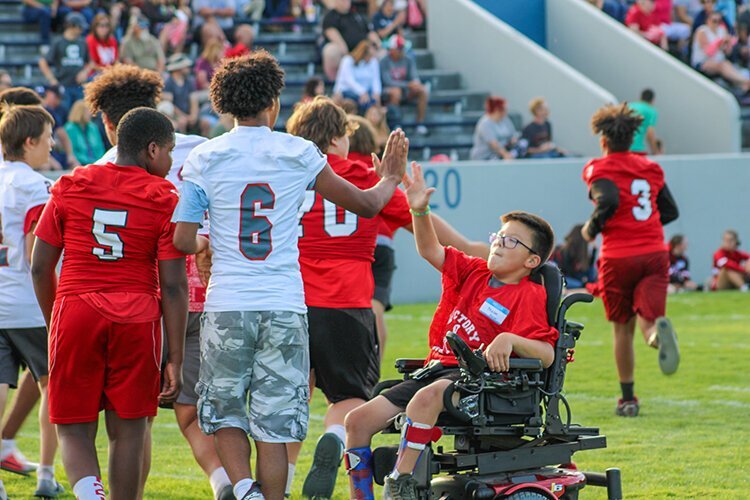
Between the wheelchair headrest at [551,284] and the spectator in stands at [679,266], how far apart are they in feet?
40.1

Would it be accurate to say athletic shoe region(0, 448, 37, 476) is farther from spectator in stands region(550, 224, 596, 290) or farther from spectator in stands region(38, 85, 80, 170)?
spectator in stands region(550, 224, 596, 290)

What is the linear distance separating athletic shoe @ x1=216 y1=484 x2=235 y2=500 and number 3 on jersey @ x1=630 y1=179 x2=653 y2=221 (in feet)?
14.0

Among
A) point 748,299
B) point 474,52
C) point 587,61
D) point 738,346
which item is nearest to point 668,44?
point 587,61

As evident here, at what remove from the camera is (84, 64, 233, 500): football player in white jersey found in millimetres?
6070

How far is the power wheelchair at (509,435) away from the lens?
5348 millimetres

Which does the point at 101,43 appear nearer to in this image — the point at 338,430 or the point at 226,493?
the point at 338,430

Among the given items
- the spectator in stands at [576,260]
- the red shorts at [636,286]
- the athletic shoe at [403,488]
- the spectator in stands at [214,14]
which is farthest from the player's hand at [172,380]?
the spectator in stands at [214,14]

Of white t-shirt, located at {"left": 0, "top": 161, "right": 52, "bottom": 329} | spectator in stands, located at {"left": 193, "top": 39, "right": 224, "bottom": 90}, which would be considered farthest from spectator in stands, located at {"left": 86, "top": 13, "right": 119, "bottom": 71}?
white t-shirt, located at {"left": 0, "top": 161, "right": 52, "bottom": 329}

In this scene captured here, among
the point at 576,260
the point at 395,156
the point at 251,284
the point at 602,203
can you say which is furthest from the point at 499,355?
the point at 576,260

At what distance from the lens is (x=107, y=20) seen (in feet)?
58.9

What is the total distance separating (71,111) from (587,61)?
35.1ft

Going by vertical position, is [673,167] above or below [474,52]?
below

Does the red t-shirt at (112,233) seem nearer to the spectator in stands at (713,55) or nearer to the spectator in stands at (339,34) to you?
the spectator in stands at (339,34)

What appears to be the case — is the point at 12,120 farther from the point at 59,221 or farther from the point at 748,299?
the point at 748,299
